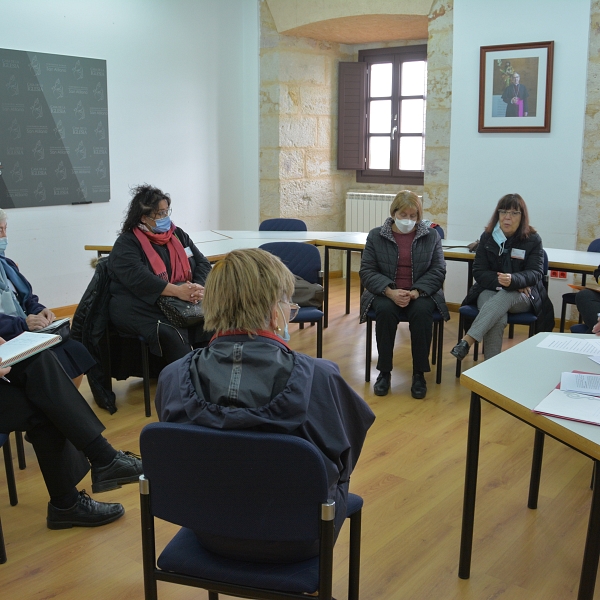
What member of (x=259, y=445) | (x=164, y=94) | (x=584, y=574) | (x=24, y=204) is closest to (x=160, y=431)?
(x=259, y=445)

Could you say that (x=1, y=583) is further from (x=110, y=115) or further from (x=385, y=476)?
(x=110, y=115)

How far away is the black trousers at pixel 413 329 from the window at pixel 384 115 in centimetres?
342

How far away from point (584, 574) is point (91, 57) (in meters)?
5.33

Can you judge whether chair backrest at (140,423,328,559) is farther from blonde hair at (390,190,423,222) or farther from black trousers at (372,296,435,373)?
blonde hair at (390,190,423,222)

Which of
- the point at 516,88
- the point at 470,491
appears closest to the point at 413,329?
the point at 470,491

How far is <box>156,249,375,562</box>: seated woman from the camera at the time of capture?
1480 mm

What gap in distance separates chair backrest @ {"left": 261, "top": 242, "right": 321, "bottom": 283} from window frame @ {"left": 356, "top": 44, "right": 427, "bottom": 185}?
2.93 metres

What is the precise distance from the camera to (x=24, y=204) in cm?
548

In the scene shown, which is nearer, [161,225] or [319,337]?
[161,225]

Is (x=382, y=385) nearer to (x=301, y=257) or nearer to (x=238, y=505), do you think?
(x=301, y=257)

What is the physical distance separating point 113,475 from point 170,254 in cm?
155

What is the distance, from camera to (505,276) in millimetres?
4094

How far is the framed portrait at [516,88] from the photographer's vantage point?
17.5 feet

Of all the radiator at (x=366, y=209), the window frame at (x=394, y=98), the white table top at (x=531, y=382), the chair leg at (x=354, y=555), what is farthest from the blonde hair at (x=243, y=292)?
the window frame at (x=394, y=98)
